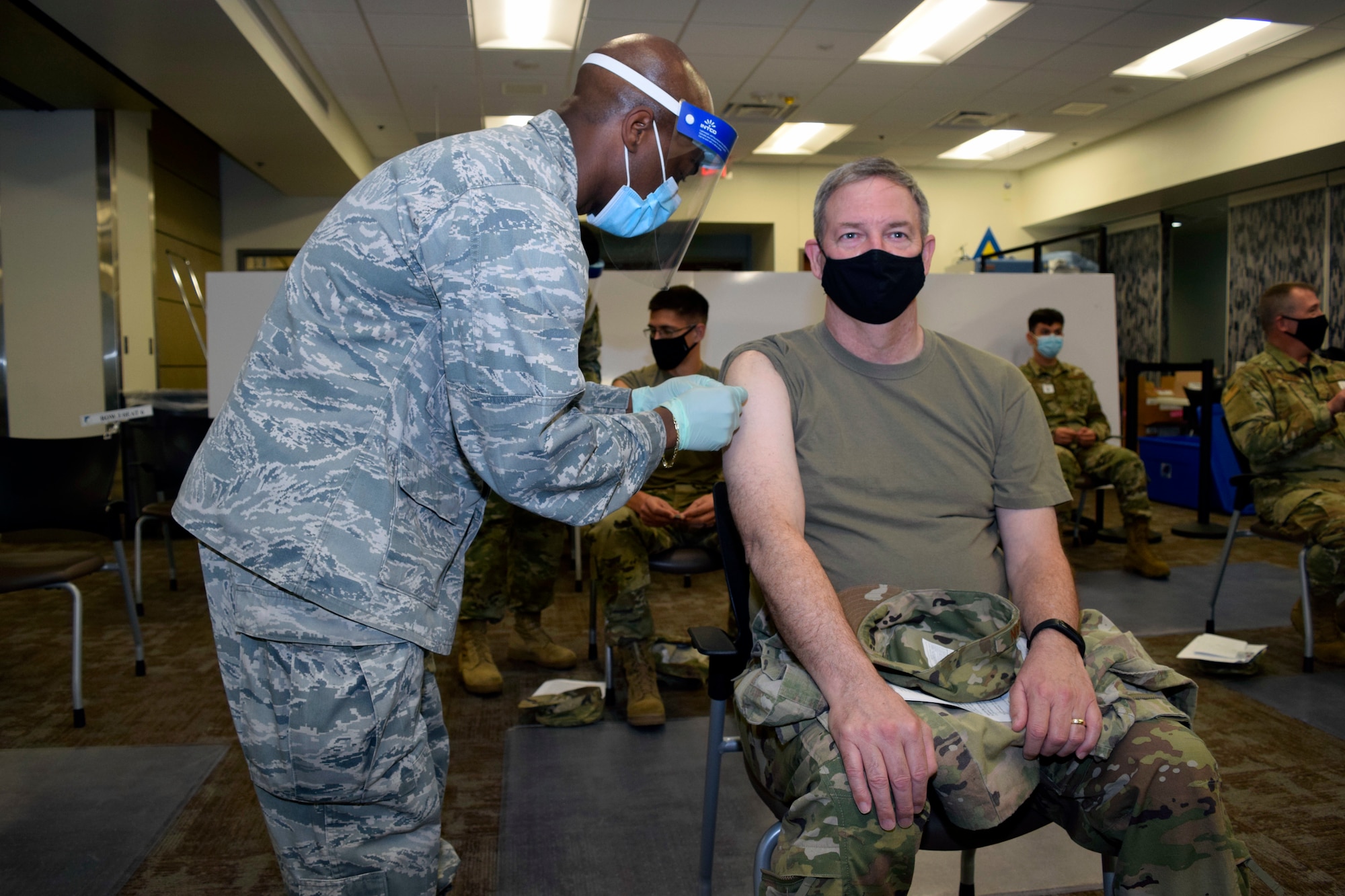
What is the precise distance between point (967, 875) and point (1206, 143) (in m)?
7.08

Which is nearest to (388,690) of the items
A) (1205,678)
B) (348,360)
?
(348,360)

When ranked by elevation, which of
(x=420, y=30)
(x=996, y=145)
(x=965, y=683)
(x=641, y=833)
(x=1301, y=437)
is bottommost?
(x=641, y=833)

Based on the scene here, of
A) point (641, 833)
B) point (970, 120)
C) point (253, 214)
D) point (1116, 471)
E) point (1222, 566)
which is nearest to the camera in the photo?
point (641, 833)

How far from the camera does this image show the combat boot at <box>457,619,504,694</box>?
2.56m

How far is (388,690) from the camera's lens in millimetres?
989

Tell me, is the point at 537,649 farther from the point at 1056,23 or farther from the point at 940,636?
the point at 1056,23

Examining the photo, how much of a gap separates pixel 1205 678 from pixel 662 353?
6.55 feet

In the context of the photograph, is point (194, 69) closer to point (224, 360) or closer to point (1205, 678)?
point (224, 360)

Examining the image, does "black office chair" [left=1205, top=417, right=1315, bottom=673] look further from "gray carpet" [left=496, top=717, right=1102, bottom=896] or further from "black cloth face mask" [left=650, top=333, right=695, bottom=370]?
"black cloth face mask" [left=650, top=333, right=695, bottom=370]

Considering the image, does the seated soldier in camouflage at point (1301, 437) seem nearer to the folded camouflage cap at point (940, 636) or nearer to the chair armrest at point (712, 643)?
the folded camouflage cap at point (940, 636)

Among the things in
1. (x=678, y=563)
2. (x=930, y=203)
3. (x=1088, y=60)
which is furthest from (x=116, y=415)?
(x=930, y=203)

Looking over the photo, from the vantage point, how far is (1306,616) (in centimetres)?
266

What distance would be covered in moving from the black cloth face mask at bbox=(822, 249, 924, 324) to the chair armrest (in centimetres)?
59

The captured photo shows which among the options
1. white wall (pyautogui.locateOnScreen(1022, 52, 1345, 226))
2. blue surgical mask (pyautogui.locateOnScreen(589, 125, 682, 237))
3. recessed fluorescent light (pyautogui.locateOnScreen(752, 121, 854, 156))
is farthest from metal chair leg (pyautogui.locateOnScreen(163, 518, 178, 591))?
white wall (pyautogui.locateOnScreen(1022, 52, 1345, 226))
